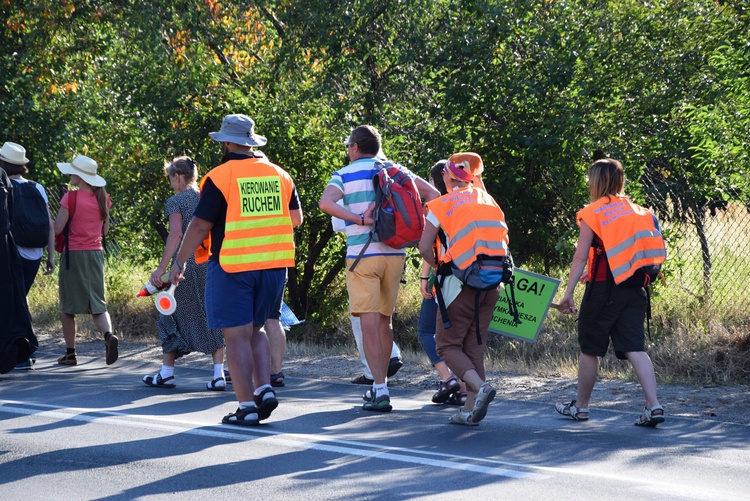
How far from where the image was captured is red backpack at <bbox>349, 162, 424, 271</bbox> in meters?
7.61

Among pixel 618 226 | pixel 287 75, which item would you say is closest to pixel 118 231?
pixel 287 75

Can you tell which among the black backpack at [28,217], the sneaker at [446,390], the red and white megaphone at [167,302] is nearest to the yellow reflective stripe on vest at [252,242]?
Result: the red and white megaphone at [167,302]

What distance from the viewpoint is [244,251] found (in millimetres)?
6867

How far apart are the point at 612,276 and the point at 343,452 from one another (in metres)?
2.32

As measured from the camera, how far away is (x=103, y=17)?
13.4 m

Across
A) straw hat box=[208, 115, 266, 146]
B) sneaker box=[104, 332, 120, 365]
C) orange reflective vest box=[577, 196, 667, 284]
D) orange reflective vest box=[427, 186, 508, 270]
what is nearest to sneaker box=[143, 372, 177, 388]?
sneaker box=[104, 332, 120, 365]

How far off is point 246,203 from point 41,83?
8244 millimetres

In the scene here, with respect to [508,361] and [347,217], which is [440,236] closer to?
[347,217]

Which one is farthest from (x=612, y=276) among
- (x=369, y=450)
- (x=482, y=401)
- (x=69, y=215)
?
(x=69, y=215)

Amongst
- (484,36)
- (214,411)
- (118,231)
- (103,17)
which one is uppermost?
(103,17)

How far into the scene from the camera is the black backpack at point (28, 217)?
9945mm

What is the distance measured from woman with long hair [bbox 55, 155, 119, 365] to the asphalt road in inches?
78.8

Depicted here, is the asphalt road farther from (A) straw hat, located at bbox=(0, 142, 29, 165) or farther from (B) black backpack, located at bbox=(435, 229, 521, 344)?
(A) straw hat, located at bbox=(0, 142, 29, 165)

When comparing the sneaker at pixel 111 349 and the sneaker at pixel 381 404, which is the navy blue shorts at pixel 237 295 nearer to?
the sneaker at pixel 381 404
